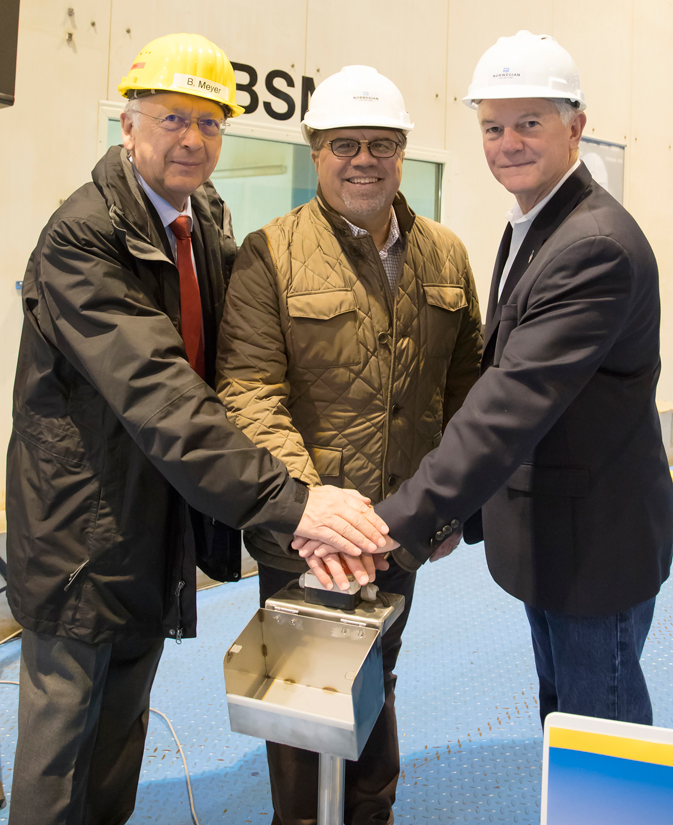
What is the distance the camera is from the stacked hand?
1423 millimetres

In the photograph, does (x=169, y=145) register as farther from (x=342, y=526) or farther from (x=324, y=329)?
(x=342, y=526)

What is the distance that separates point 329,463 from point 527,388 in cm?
55

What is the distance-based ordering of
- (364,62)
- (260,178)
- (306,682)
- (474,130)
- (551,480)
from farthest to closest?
(474,130)
(364,62)
(260,178)
(551,480)
(306,682)

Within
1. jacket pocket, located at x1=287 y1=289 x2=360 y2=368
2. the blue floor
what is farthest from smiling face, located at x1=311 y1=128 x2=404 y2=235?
the blue floor

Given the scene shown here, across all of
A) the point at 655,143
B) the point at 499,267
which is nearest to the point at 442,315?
the point at 499,267

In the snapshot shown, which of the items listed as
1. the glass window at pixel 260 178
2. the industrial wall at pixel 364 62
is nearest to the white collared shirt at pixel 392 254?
the industrial wall at pixel 364 62

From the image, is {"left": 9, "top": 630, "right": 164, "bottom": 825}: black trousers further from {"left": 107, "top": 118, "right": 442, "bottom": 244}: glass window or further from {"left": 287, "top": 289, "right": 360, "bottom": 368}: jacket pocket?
{"left": 107, "top": 118, "right": 442, "bottom": 244}: glass window

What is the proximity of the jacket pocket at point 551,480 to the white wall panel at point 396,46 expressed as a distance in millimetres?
2987

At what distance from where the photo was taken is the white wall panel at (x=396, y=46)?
377 cm

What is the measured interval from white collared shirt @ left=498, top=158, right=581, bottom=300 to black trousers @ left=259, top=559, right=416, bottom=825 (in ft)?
2.62

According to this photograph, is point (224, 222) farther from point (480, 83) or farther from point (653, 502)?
point (653, 502)

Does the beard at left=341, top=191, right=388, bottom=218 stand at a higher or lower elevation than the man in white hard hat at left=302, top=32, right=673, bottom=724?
higher

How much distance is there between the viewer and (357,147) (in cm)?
174

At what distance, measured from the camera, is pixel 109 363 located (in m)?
1.41
